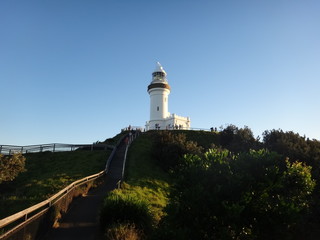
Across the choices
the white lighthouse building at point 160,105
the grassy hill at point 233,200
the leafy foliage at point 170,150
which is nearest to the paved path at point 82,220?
the grassy hill at point 233,200

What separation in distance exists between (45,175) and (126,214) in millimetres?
15836

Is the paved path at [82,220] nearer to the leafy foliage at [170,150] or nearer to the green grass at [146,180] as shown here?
the green grass at [146,180]

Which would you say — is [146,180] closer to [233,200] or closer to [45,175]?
[45,175]

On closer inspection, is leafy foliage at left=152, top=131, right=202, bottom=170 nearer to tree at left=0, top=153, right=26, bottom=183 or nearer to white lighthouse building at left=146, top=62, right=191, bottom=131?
tree at left=0, top=153, right=26, bottom=183

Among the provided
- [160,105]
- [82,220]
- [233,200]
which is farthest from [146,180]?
[160,105]

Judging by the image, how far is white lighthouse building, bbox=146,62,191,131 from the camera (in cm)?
5891

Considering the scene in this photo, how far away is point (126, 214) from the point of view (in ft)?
37.0

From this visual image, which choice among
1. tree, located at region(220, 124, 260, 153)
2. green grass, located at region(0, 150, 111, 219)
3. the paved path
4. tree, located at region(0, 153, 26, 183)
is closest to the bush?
the paved path

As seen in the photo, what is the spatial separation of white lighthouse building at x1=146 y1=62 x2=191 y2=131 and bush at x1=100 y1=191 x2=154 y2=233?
45.9 metres

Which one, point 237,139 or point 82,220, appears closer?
point 82,220

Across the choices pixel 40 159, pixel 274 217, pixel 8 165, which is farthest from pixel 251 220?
pixel 40 159

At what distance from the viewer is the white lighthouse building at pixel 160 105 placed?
58.9 meters

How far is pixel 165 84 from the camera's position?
199ft

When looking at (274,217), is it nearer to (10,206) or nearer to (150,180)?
→ (10,206)
